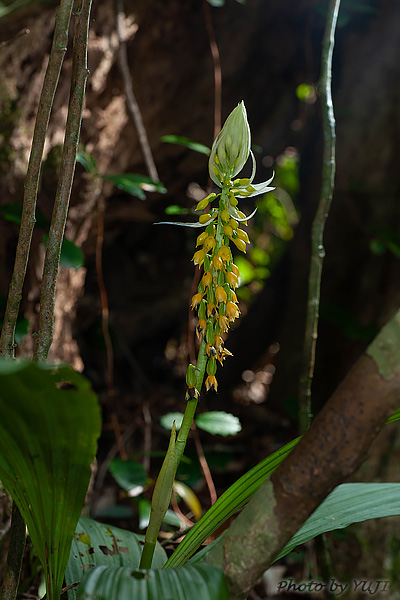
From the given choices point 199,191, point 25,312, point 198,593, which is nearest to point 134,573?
point 198,593

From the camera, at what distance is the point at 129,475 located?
1.50 m

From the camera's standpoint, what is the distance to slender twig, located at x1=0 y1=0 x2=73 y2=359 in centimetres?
87

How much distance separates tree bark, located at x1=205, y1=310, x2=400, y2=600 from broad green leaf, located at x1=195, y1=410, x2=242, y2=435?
28.0 inches

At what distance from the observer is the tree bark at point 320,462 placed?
57cm

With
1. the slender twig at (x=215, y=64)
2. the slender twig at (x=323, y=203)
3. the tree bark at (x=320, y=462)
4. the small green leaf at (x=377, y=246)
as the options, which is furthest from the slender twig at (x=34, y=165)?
the small green leaf at (x=377, y=246)

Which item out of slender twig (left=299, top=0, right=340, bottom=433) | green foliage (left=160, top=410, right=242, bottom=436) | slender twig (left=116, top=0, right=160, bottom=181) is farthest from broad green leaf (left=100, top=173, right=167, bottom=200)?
green foliage (left=160, top=410, right=242, bottom=436)

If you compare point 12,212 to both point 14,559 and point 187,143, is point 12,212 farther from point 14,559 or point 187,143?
point 14,559

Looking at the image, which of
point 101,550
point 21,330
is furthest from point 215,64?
point 101,550

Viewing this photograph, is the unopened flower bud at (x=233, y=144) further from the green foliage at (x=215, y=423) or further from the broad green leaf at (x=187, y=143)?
the green foliage at (x=215, y=423)

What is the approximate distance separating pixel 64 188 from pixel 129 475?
0.92 metres

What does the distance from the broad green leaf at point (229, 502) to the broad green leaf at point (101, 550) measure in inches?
4.8

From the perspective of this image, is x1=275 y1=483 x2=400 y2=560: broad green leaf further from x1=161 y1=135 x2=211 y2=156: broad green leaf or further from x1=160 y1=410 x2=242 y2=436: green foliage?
x1=161 y1=135 x2=211 y2=156: broad green leaf

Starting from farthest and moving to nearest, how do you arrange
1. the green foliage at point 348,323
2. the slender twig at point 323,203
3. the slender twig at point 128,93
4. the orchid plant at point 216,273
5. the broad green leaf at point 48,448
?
the green foliage at point 348,323 < the slender twig at point 128,93 < the slender twig at point 323,203 < the orchid plant at point 216,273 < the broad green leaf at point 48,448

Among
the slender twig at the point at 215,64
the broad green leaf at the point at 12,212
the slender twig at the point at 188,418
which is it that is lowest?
the slender twig at the point at 188,418
